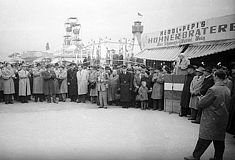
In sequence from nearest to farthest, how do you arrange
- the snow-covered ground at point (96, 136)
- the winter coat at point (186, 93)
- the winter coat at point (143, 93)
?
1. the snow-covered ground at point (96, 136)
2. the winter coat at point (186, 93)
3. the winter coat at point (143, 93)

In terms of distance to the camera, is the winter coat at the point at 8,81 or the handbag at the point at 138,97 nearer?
the handbag at the point at 138,97

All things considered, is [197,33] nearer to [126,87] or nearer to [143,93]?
[143,93]

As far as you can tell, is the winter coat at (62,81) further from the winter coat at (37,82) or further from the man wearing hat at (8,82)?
the man wearing hat at (8,82)

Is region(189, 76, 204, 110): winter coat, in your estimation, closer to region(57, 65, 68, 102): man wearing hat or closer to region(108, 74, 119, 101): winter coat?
region(108, 74, 119, 101): winter coat

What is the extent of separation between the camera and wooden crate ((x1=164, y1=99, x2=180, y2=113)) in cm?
736

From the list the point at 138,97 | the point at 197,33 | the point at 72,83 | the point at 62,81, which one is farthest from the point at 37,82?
the point at 197,33

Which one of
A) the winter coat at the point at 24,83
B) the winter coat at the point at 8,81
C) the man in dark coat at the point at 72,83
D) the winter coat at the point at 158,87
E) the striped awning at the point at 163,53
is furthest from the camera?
the striped awning at the point at 163,53

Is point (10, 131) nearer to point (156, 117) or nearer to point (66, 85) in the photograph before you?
point (156, 117)

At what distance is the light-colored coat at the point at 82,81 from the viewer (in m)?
9.51

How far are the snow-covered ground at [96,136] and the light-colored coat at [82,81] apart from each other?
250 cm

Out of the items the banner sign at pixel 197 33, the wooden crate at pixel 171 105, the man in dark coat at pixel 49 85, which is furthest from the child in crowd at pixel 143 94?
the man in dark coat at pixel 49 85

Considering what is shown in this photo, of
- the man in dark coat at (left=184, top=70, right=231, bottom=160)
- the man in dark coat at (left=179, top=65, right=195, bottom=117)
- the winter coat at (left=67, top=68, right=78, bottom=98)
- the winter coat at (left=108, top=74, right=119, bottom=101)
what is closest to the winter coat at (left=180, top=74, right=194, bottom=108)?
the man in dark coat at (left=179, top=65, right=195, bottom=117)

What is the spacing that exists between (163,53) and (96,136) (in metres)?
7.31

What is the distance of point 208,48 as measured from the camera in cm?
895
